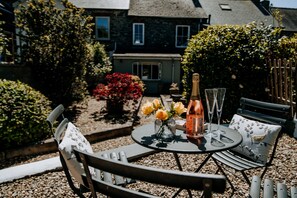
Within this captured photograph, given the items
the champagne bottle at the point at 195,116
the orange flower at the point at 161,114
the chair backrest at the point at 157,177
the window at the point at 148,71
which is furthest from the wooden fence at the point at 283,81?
the window at the point at 148,71

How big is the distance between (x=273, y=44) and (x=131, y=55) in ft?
35.7

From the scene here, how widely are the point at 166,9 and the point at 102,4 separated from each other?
15.4ft

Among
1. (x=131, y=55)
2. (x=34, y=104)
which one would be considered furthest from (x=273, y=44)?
(x=131, y=55)

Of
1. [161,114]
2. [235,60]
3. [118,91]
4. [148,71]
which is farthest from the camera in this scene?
[148,71]

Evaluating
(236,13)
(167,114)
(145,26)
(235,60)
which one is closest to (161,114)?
(167,114)

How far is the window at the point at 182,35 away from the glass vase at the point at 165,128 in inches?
660

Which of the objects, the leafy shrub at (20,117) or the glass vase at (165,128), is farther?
the leafy shrub at (20,117)

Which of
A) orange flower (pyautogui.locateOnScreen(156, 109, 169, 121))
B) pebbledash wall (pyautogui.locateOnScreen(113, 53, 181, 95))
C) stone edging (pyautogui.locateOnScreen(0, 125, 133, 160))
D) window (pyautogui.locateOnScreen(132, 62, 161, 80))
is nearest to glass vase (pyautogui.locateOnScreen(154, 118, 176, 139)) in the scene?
orange flower (pyautogui.locateOnScreen(156, 109, 169, 121))

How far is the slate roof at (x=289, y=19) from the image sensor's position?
2516 centimetres

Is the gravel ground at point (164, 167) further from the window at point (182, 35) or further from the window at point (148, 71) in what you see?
the window at point (182, 35)

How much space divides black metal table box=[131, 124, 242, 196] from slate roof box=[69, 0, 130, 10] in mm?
16702

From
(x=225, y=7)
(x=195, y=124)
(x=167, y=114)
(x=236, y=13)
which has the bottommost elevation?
(x=195, y=124)

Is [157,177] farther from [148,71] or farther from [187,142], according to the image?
[148,71]

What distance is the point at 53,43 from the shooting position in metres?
7.61
